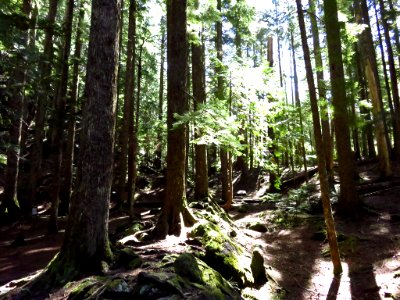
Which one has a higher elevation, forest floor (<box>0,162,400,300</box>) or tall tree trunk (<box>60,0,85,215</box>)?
tall tree trunk (<box>60,0,85,215</box>)

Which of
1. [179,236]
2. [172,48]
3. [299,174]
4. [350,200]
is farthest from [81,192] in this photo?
[299,174]

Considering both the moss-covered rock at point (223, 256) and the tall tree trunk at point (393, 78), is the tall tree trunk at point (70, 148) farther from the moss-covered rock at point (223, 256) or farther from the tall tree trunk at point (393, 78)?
the tall tree trunk at point (393, 78)

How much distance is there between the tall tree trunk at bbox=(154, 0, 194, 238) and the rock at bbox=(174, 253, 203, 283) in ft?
9.93

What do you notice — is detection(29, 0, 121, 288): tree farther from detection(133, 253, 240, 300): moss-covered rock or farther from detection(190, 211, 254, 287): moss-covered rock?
detection(190, 211, 254, 287): moss-covered rock

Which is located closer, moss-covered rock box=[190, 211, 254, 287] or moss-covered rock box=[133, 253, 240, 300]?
moss-covered rock box=[133, 253, 240, 300]

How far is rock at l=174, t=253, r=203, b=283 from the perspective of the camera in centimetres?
588

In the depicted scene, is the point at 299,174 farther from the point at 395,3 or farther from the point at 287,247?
the point at 395,3

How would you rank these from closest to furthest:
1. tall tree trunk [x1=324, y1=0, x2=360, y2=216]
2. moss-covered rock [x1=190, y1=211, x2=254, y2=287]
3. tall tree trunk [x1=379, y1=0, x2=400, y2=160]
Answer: moss-covered rock [x1=190, y1=211, x2=254, y2=287]
tall tree trunk [x1=324, y1=0, x2=360, y2=216]
tall tree trunk [x1=379, y1=0, x2=400, y2=160]

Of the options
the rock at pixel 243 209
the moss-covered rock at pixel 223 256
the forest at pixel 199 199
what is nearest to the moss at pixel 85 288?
the forest at pixel 199 199

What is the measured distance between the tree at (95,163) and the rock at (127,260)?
19 centimetres

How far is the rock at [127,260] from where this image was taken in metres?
6.24

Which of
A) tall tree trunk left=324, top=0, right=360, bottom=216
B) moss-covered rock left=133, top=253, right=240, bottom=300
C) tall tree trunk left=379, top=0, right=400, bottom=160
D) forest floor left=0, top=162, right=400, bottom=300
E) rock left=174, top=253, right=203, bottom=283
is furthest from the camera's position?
Answer: tall tree trunk left=379, top=0, right=400, bottom=160

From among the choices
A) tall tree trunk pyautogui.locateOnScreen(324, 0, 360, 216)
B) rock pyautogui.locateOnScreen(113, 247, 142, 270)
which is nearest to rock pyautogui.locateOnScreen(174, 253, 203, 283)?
rock pyautogui.locateOnScreen(113, 247, 142, 270)

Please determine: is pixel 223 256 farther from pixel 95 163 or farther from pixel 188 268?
pixel 95 163
